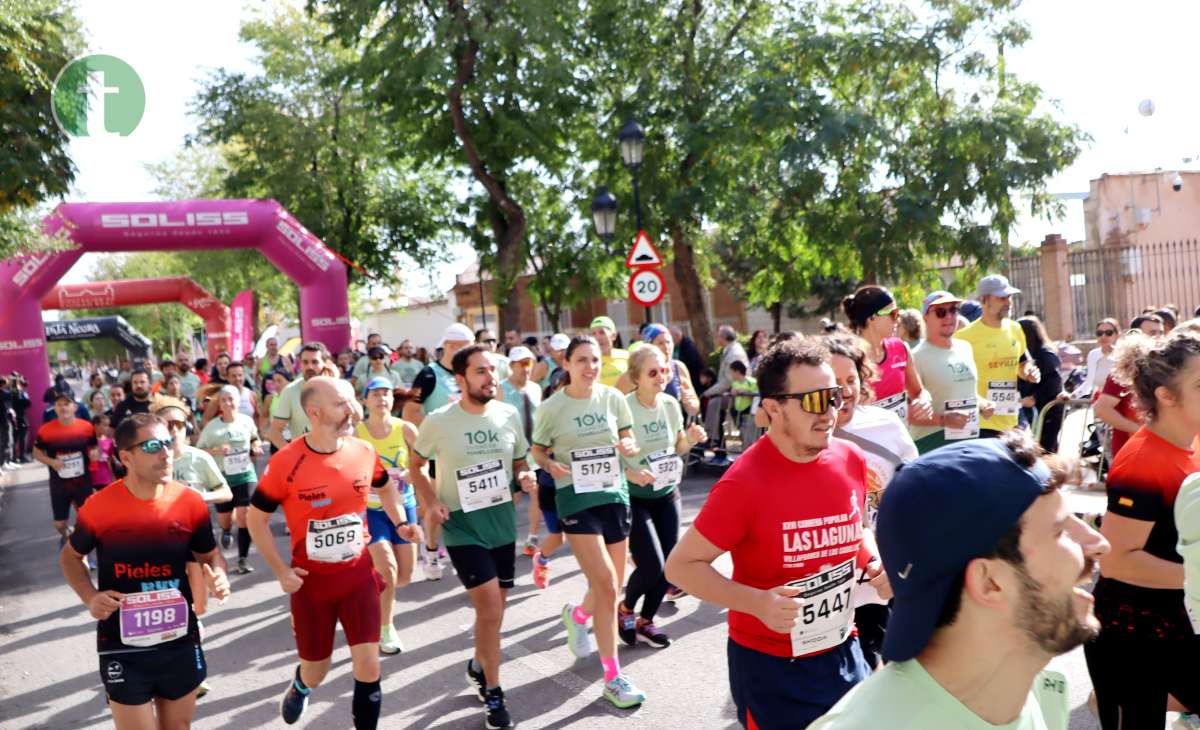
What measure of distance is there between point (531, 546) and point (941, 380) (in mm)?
4359

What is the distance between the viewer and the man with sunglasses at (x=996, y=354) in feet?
25.3

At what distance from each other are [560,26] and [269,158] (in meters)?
14.5

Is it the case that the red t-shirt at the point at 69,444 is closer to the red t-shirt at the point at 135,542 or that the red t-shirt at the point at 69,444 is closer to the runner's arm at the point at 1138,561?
the red t-shirt at the point at 135,542

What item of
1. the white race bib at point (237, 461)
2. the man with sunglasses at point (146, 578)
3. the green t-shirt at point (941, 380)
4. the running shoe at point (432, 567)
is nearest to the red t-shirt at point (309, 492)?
the man with sunglasses at point (146, 578)

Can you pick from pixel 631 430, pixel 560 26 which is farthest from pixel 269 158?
pixel 631 430

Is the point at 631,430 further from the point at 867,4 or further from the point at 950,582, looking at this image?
the point at 867,4

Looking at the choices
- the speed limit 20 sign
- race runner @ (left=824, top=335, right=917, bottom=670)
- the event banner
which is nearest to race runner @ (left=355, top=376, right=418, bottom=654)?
race runner @ (left=824, top=335, right=917, bottom=670)

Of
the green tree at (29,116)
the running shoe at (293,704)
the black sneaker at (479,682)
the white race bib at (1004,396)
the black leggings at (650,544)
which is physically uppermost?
the green tree at (29,116)

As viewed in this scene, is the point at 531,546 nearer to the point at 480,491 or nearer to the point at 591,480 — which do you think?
the point at 591,480

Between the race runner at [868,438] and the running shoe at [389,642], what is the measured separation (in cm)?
358

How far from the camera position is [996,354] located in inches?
311

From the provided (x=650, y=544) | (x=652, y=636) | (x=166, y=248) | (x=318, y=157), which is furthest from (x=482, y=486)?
(x=318, y=157)

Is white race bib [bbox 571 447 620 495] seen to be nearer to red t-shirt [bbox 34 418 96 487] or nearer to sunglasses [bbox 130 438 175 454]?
sunglasses [bbox 130 438 175 454]

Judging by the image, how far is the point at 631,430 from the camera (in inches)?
270
